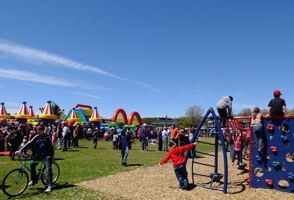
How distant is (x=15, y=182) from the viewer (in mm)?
6934

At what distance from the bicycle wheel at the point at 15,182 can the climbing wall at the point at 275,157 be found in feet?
23.0

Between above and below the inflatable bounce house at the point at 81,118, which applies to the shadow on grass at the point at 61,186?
below

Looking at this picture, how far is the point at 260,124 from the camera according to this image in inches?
299

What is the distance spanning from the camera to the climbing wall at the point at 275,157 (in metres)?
7.16

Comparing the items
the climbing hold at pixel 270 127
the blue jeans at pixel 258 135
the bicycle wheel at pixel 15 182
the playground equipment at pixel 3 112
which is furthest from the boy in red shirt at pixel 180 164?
the playground equipment at pixel 3 112

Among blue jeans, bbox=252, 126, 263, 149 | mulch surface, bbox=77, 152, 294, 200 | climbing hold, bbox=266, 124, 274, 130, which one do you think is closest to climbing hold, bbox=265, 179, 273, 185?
mulch surface, bbox=77, 152, 294, 200

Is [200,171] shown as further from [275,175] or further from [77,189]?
[77,189]

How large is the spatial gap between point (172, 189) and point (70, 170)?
4.96m

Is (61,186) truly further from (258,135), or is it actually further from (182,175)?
(258,135)

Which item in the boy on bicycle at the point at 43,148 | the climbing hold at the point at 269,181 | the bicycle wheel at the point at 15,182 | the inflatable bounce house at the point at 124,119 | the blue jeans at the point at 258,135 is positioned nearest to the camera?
the bicycle wheel at the point at 15,182

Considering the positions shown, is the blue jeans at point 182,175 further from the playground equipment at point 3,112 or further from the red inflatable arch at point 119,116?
the playground equipment at point 3,112

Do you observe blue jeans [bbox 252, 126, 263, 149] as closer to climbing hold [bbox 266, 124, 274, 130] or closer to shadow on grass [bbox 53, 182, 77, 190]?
climbing hold [bbox 266, 124, 274, 130]

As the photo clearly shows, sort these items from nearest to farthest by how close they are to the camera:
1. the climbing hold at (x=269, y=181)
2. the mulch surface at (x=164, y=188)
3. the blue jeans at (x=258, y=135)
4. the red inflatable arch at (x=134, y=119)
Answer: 1. the mulch surface at (x=164, y=188)
2. the climbing hold at (x=269, y=181)
3. the blue jeans at (x=258, y=135)
4. the red inflatable arch at (x=134, y=119)

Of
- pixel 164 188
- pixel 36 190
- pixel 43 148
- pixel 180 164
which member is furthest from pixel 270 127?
pixel 36 190
